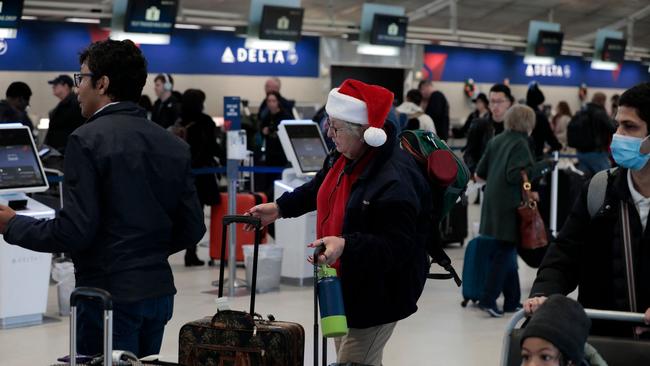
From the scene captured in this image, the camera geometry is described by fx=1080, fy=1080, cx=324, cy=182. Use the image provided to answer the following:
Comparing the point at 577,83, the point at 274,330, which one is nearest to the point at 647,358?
the point at 274,330

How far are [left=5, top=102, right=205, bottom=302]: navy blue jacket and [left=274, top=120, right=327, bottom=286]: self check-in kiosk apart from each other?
5485mm

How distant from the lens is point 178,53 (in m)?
19.5

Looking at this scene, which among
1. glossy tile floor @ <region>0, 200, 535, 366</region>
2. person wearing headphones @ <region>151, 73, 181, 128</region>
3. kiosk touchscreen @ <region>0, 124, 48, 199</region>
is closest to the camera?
glossy tile floor @ <region>0, 200, 535, 366</region>

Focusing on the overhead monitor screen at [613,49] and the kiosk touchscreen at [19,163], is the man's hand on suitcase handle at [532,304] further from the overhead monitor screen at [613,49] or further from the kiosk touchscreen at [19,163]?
the overhead monitor screen at [613,49]

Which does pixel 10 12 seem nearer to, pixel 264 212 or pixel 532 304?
pixel 264 212

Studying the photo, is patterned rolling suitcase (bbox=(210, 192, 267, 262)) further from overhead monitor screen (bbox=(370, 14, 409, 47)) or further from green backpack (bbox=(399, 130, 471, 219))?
overhead monitor screen (bbox=(370, 14, 409, 47))

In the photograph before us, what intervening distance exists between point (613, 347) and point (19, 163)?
5035 millimetres

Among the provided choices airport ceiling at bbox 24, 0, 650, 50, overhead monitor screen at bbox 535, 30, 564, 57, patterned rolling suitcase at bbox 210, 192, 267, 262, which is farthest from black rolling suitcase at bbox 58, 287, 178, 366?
overhead monitor screen at bbox 535, 30, 564, 57

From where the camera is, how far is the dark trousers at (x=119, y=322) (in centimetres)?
351

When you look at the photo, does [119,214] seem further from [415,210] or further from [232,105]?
[232,105]

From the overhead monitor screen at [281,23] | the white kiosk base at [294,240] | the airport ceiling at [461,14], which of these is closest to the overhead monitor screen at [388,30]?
the airport ceiling at [461,14]

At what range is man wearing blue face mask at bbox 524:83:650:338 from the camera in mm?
3340

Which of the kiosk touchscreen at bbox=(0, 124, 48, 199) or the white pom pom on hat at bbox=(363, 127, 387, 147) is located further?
the kiosk touchscreen at bbox=(0, 124, 48, 199)

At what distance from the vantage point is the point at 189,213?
3693 millimetres
